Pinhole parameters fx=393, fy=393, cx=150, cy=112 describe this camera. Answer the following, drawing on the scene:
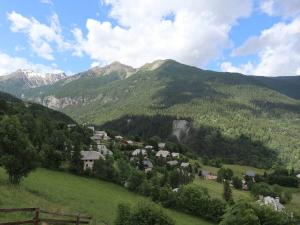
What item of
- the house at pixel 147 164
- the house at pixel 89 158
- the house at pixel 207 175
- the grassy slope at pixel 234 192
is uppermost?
the house at pixel 89 158

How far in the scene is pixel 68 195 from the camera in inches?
2213

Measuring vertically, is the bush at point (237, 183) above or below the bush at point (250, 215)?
below

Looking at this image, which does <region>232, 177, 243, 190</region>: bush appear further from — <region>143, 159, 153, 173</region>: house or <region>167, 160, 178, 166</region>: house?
<region>143, 159, 153, 173</region>: house

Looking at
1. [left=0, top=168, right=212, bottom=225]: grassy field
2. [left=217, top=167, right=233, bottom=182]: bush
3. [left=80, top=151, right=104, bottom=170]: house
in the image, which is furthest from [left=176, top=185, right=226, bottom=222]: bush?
[left=217, top=167, right=233, bottom=182]: bush

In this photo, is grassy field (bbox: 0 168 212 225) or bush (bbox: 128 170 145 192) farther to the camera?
bush (bbox: 128 170 145 192)

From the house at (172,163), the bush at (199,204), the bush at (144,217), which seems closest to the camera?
the bush at (144,217)

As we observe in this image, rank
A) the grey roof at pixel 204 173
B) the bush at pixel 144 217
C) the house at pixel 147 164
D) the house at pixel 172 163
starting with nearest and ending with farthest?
the bush at pixel 144 217, the house at pixel 147 164, the house at pixel 172 163, the grey roof at pixel 204 173

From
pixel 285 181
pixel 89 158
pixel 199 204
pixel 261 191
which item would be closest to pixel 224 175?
pixel 261 191

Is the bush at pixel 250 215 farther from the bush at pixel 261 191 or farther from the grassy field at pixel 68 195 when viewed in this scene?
the bush at pixel 261 191

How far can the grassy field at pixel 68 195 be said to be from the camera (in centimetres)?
3981

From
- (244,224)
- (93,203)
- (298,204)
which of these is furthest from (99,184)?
(298,204)

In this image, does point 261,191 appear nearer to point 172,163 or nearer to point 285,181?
point 172,163

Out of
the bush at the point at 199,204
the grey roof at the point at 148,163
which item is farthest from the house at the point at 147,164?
the bush at the point at 199,204

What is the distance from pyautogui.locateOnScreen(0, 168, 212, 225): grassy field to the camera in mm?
39809
